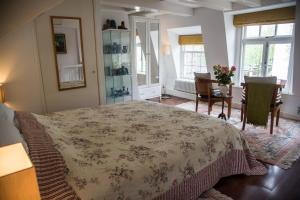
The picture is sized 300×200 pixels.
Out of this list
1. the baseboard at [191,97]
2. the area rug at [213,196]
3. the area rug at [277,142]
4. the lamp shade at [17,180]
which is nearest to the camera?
the lamp shade at [17,180]

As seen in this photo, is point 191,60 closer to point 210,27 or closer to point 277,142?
point 210,27

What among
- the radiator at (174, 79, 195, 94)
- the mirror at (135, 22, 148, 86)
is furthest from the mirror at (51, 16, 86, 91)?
the radiator at (174, 79, 195, 94)

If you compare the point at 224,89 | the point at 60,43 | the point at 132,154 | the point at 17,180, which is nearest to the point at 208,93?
the point at 224,89

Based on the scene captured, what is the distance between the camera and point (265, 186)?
2186 mm

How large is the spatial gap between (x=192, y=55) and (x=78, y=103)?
12.9 ft

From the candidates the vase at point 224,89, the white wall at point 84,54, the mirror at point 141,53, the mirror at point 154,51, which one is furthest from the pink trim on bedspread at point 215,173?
the mirror at point 154,51

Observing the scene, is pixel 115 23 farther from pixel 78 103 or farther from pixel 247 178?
pixel 247 178

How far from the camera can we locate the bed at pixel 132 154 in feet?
4.25

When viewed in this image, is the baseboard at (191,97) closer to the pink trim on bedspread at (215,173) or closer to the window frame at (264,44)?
the window frame at (264,44)

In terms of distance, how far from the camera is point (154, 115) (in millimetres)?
2525

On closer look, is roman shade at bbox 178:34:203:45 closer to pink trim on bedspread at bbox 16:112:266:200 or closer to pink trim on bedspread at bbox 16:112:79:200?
pink trim on bedspread at bbox 16:112:266:200

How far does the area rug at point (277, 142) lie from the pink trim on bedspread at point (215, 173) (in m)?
0.37

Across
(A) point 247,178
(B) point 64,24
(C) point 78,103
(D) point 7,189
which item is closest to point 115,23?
(B) point 64,24

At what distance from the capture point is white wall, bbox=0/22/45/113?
2838 mm
